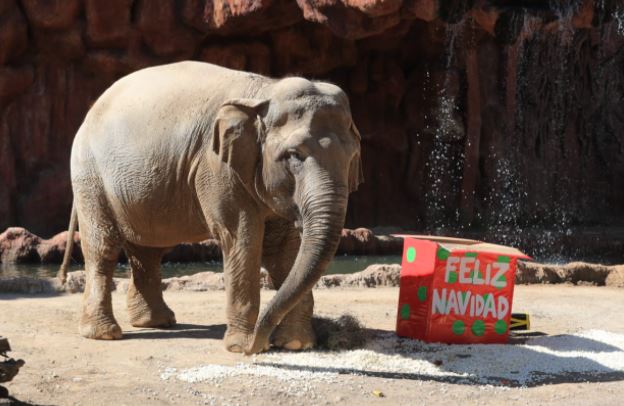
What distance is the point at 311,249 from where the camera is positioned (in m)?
4.87

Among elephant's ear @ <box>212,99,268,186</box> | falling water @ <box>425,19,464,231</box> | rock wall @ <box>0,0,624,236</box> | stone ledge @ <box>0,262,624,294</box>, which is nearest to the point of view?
elephant's ear @ <box>212,99,268,186</box>

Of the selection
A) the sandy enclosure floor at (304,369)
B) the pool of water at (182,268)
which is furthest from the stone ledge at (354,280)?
the pool of water at (182,268)

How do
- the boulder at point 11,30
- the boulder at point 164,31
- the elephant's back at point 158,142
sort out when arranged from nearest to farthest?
the elephant's back at point 158,142 < the boulder at point 11,30 < the boulder at point 164,31

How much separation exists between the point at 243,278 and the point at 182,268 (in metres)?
6.88

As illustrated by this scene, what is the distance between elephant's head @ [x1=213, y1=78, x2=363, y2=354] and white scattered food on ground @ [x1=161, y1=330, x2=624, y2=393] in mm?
275

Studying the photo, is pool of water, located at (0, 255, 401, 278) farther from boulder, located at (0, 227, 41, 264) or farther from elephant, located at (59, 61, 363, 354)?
elephant, located at (59, 61, 363, 354)

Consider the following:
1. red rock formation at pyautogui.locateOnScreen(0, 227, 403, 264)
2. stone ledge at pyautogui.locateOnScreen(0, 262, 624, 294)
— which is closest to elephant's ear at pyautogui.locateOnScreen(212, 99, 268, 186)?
stone ledge at pyautogui.locateOnScreen(0, 262, 624, 294)

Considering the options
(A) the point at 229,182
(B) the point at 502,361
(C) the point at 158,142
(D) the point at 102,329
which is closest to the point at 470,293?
(B) the point at 502,361

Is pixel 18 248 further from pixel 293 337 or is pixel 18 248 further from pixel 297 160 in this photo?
pixel 297 160

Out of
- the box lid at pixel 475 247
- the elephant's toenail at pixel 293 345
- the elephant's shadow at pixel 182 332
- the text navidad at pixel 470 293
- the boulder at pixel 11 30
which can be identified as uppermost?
the boulder at pixel 11 30

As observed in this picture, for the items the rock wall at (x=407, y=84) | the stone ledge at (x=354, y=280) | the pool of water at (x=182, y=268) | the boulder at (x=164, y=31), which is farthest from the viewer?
the boulder at (x=164, y=31)

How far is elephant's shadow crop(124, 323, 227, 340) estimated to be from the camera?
625cm

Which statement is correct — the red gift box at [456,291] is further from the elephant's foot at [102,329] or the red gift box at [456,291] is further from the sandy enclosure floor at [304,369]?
the elephant's foot at [102,329]

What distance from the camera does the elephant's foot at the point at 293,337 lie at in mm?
5598
